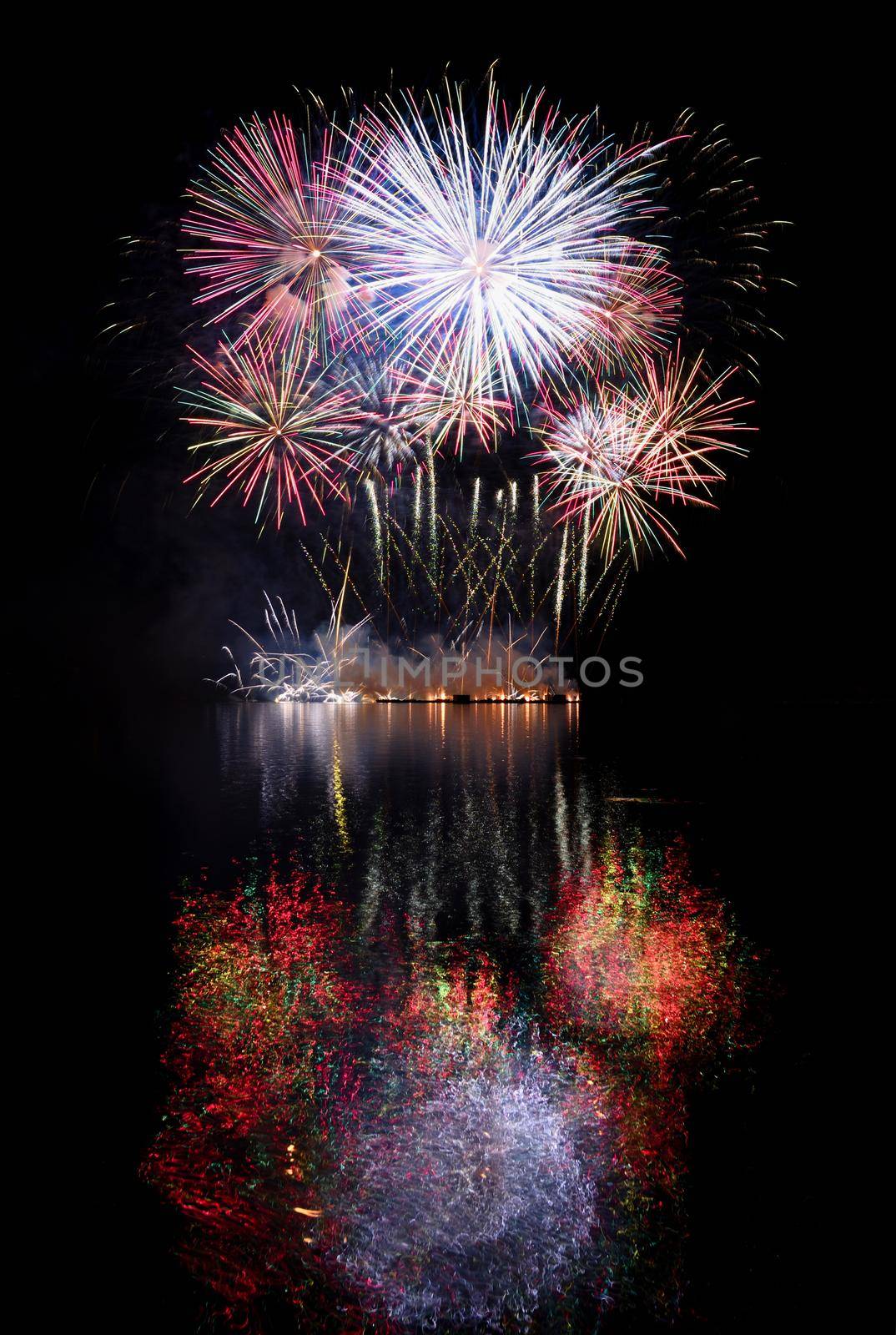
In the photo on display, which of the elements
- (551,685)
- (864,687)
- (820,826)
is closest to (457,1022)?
(820,826)

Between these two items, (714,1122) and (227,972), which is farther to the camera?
(227,972)

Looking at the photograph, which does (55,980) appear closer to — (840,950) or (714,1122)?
(714,1122)

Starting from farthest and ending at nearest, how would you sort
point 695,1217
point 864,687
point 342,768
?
point 864,687 < point 342,768 < point 695,1217

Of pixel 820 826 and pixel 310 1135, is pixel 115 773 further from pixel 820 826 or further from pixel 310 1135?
pixel 310 1135

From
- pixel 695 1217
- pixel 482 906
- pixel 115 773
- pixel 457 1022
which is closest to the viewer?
pixel 695 1217

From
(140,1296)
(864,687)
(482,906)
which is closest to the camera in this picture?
(140,1296)

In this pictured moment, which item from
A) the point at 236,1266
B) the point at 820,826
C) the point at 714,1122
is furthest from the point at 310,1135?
the point at 820,826
